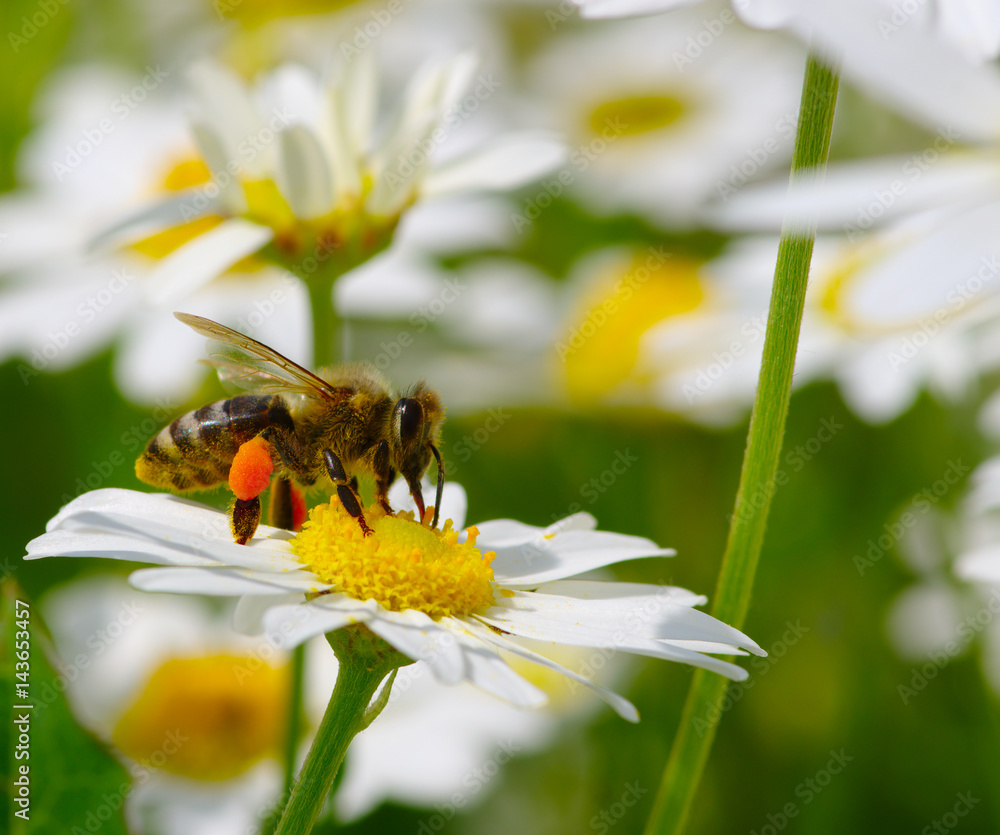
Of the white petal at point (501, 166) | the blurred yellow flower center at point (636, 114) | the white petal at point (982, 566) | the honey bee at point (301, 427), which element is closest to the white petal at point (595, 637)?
the honey bee at point (301, 427)

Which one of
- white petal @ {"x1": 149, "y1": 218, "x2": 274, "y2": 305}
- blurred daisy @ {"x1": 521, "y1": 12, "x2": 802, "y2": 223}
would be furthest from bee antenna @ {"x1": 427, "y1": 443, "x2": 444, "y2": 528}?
blurred daisy @ {"x1": 521, "y1": 12, "x2": 802, "y2": 223}

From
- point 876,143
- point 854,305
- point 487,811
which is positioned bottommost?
point 487,811

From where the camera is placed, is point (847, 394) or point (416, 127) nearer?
point (416, 127)

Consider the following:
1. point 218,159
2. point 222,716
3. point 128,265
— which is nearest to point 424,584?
point 218,159

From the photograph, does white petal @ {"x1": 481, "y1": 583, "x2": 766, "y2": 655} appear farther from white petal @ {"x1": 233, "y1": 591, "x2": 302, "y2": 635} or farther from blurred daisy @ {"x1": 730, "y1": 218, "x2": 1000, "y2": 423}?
blurred daisy @ {"x1": 730, "y1": 218, "x2": 1000, "y2": 423}

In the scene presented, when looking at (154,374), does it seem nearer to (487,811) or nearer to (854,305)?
(487,811)

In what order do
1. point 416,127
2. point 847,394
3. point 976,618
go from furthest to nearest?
point 847,394
point 976,618
point 416,127

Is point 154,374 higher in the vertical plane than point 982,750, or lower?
higher

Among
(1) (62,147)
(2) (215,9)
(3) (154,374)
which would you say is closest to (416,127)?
(3) (154,374)
